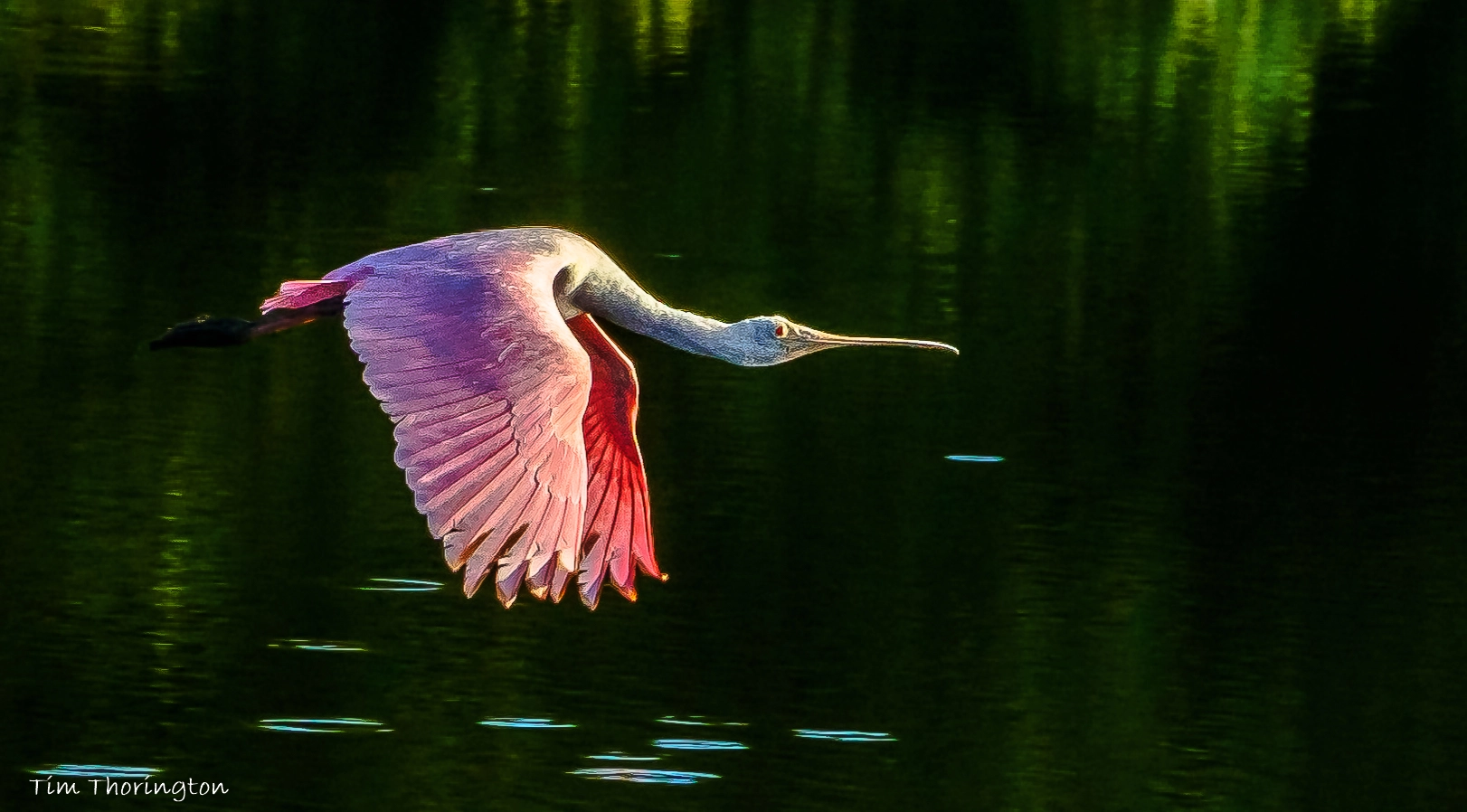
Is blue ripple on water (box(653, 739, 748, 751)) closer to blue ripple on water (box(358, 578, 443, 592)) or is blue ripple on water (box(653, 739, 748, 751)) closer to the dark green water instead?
the dark green water

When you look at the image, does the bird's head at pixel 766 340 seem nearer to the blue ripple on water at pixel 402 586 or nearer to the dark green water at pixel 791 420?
the dark green water at pixel 791 420

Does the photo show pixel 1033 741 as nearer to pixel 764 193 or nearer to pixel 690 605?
pixel 690 605

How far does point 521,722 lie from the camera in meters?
7.10

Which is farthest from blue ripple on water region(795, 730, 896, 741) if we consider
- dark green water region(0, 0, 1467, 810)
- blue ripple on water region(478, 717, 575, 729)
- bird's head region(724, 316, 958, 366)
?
bird's head region(724, 316, 958, 366)

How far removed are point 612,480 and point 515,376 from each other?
110 cm

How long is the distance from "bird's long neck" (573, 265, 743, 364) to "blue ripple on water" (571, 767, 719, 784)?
4.16ft

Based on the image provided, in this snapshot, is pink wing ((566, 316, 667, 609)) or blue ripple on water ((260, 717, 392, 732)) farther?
blue ripple on water ((260, 717, 392, 732))

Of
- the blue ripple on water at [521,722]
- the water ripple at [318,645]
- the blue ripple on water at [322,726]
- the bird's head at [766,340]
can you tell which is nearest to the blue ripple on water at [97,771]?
the blue ripple on water at [322,726]

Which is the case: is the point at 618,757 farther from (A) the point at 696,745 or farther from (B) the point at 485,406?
(B) the point at 485,406

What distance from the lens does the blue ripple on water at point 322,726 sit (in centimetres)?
697

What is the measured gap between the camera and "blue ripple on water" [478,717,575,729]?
708 centimetres

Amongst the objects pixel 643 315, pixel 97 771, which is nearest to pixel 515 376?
pixel 643 315

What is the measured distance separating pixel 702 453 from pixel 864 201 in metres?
3.78

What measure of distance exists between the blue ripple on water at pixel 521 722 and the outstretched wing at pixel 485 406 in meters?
1.40
